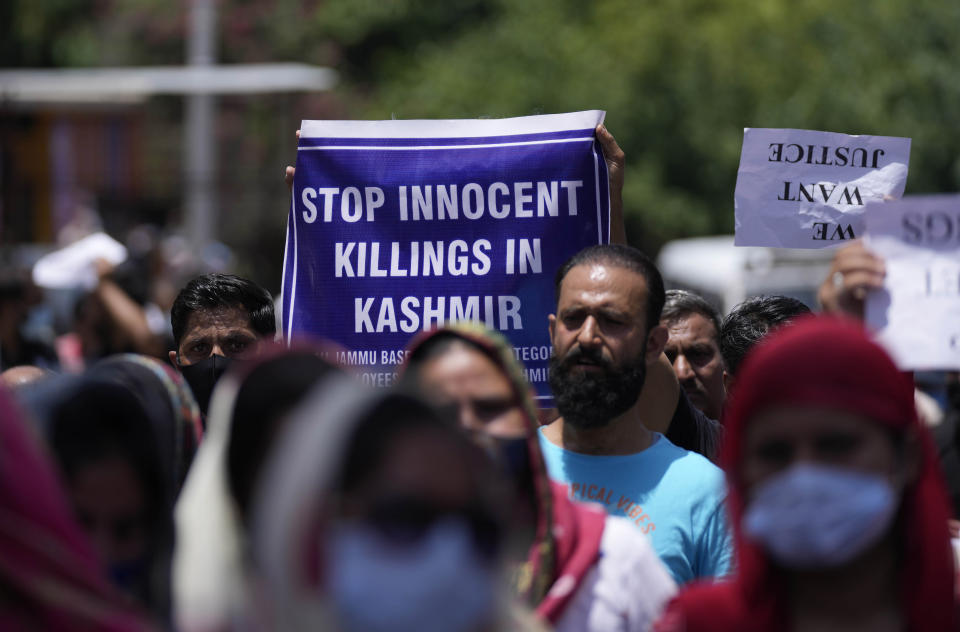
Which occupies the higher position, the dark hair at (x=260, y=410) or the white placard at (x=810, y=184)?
the white placard at (x=810, y=184)

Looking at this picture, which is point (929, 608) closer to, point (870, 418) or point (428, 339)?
point (870, 418)

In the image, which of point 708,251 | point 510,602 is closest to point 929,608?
point 510,602

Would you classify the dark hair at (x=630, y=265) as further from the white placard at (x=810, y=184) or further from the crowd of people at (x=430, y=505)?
the crowd of people at (x=430, y=505)

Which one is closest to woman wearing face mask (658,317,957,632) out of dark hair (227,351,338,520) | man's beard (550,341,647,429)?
dark hair (227,351,338,520)

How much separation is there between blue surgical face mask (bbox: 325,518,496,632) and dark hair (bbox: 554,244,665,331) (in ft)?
7.23

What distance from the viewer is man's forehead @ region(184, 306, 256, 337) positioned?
4.67 m

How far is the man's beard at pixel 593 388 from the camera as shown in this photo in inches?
154

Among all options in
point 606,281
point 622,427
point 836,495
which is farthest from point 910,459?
point 606,281

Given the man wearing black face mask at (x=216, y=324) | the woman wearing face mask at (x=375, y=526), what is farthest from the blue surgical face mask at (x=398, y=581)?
the man wearing black face mask at (x=216, y=324)

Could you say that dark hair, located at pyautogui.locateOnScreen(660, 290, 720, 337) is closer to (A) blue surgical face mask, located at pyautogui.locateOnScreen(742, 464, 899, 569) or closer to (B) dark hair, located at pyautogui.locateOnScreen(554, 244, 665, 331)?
(B) dark hair, located at pyautogui.locateOnScreen(554, 244, 665, 331)

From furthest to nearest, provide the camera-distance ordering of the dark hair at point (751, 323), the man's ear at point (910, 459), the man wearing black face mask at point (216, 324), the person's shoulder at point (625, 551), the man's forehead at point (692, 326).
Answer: the man's forehead at point (692, 326) → the dark hair at point (751, 323) → the man wearing black face mask at point (216, 324) → the person's shoulder at point (625, 551) → the man's ear at point (910, 459)

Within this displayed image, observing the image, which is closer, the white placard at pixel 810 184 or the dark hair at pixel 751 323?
the white placard at pixel 810 184

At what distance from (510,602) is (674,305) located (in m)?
3.31

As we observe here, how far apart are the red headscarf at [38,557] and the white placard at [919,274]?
1.68m
